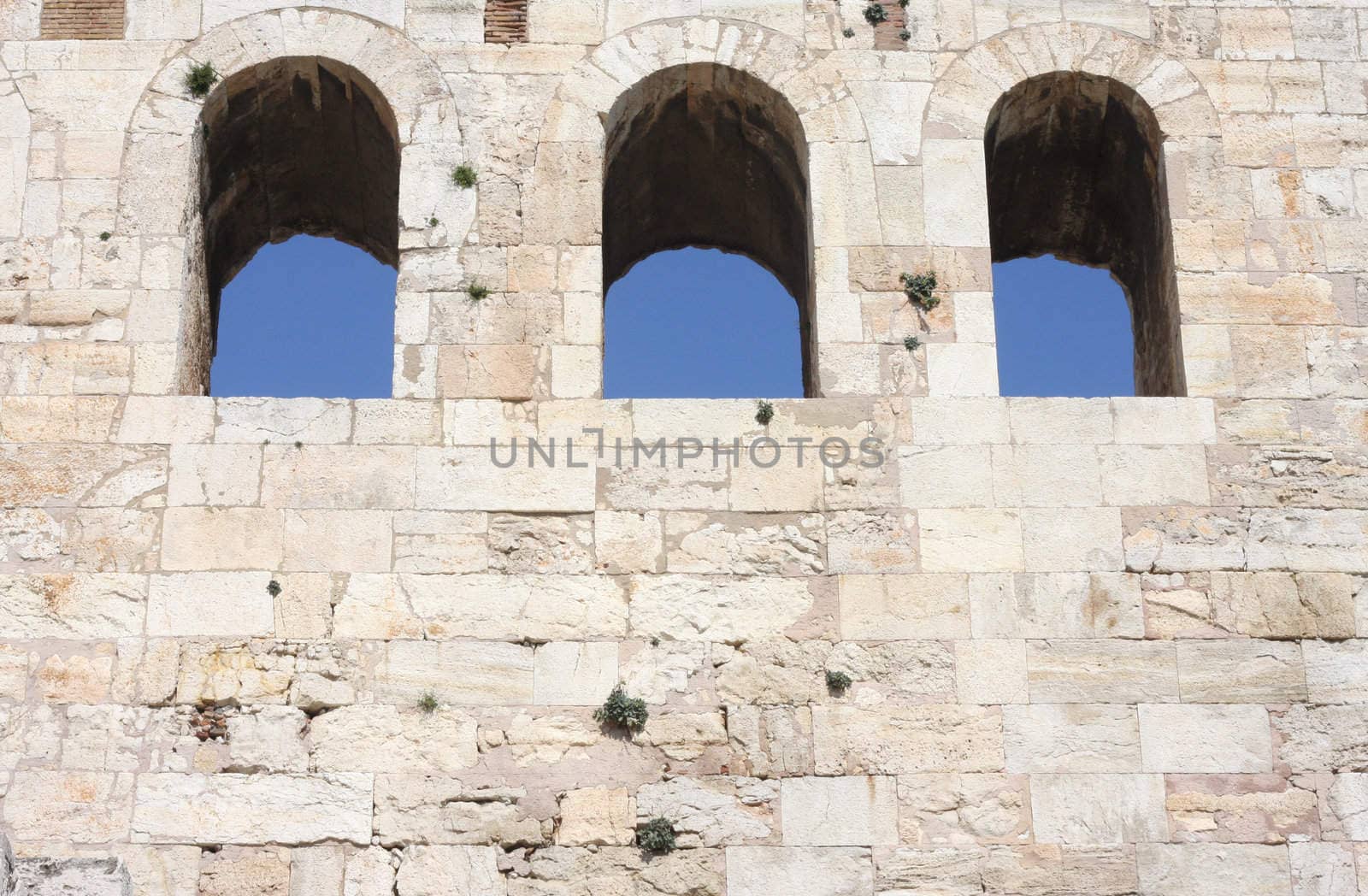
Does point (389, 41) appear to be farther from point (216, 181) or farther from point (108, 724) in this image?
point (108, 724)

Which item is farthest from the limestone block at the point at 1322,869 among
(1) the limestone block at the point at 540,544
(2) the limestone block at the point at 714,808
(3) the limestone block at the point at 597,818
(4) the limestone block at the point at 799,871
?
(1) the limestone block at the point at 540,544

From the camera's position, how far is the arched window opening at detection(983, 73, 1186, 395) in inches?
434

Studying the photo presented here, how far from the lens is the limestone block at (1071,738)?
9.41 meters

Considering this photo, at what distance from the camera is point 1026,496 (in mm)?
9969

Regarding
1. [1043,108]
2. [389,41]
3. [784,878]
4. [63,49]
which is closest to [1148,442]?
[1043,108]

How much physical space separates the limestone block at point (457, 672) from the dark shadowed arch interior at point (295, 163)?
3112 mm

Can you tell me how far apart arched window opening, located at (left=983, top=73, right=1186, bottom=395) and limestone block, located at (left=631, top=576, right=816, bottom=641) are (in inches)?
102

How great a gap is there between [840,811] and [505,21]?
5053 millimetres

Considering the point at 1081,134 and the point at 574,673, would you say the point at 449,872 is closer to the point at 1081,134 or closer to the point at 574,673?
the point at 574,673

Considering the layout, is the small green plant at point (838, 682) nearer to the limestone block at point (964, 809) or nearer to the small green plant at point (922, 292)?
the limestone block at point (964, 809)

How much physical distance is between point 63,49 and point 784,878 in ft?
20.9

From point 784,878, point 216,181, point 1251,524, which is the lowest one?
point 784,878

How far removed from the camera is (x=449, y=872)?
9.13 meters

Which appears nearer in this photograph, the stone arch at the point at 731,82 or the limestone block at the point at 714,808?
the limestone block at the point at 714,808
